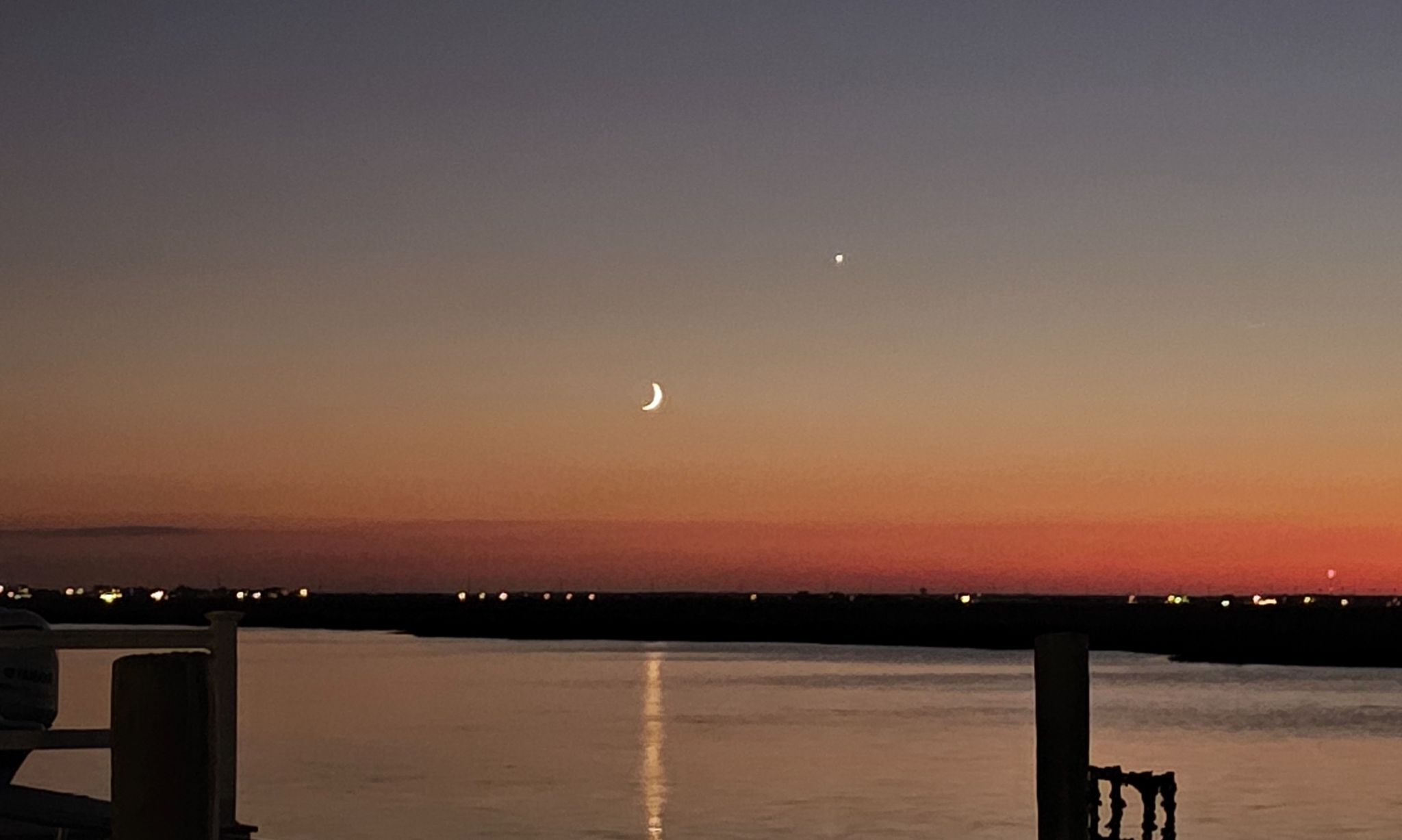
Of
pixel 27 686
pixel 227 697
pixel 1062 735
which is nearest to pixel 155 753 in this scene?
pixel 227 697

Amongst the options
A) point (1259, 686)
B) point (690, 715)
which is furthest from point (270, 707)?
point (1259, 686)

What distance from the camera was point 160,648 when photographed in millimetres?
14836

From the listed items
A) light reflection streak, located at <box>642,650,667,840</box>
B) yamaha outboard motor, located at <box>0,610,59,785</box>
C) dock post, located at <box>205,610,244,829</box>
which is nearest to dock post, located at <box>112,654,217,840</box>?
dock post, located at <box>205,610,244,829</box>

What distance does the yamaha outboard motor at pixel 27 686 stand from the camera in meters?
18.2

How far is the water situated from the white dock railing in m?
21.2

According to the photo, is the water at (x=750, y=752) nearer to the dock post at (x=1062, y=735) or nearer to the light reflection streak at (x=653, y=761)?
the light reflection streak at (x=653, y=761)

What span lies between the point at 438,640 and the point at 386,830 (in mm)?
152248

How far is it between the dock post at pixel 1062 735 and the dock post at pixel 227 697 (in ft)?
21.2

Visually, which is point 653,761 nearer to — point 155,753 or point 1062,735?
point 1062,735

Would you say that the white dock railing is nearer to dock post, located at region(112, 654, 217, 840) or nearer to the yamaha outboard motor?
dock post, located at region(112, 654, 217, 840)

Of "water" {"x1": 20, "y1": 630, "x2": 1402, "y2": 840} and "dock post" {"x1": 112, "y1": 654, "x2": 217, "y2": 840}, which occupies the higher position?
"dock post" {"x1": 112, "y1": 654, "x2": 217, "y2": 840}

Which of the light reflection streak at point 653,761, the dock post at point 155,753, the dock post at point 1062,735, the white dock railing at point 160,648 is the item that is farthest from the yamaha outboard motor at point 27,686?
the light reflection streak at point 653,761

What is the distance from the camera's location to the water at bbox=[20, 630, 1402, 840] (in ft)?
135

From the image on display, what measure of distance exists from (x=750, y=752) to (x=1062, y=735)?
134ft
